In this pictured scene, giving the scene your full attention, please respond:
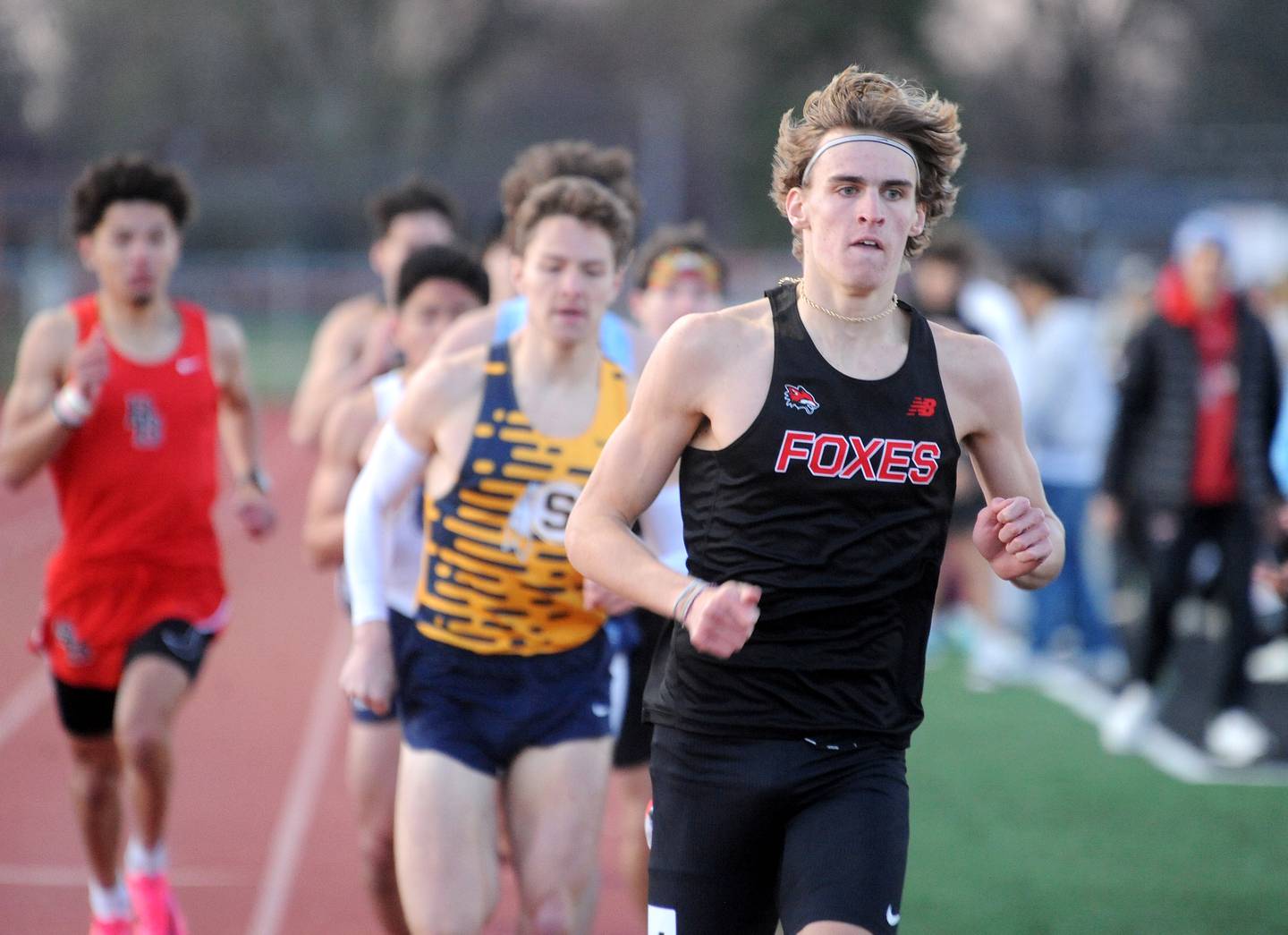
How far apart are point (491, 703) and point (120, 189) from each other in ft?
8.47

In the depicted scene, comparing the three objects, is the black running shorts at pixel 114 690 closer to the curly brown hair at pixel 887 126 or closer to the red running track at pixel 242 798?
the red running track at pixel 242 798

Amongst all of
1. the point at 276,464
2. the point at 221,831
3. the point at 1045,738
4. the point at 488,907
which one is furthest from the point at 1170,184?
the point at 488,907

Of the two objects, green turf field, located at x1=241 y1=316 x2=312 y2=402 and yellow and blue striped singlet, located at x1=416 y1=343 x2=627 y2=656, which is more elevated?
green turf field, located at x1=241 y1=316 x2=312 y2=402

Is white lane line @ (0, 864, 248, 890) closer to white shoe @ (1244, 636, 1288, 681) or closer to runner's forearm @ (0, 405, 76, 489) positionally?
runner's forearm @ (0, 405, 76, 489)

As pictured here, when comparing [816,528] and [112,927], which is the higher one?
[816,528]

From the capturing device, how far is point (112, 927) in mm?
5414

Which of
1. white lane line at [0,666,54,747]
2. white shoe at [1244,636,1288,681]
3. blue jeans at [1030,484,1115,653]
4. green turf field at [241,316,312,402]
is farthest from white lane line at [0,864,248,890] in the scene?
green turf field at [241,316,312,402]

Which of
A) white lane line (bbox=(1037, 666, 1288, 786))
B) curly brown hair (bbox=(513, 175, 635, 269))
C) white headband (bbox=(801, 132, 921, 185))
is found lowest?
white lane line (bbox=(1037, 666, 1288, 786))

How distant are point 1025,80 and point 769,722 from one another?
4865 centimetres

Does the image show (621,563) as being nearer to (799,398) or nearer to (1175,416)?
(799,398)

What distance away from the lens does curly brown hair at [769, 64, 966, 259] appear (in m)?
3.23

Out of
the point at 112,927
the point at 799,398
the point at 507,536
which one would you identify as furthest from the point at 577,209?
the point at 112,927

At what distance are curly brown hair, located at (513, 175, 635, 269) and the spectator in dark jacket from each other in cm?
458

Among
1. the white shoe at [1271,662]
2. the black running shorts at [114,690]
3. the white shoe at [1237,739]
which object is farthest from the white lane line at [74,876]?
the white shoe at [1271,662]
